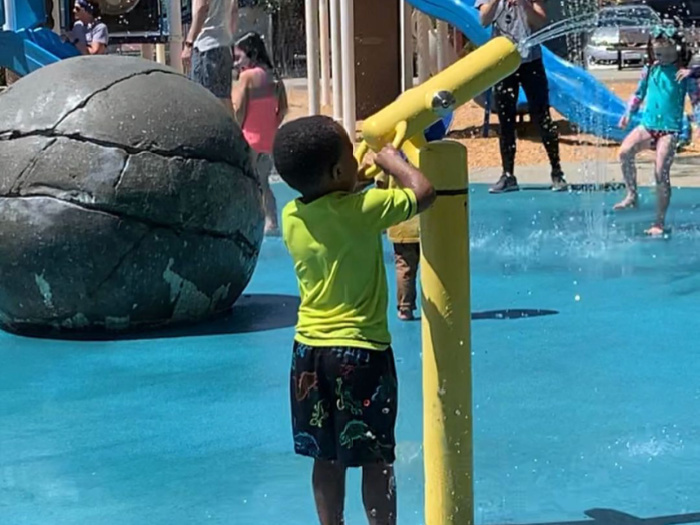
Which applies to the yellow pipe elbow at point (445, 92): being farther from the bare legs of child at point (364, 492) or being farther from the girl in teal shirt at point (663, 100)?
the girl in teal shirt at point (663, 100)

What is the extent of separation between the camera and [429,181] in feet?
11.7

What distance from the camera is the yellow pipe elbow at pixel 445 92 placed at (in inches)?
140

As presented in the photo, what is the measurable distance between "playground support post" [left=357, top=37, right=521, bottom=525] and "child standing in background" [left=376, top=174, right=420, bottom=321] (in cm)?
297

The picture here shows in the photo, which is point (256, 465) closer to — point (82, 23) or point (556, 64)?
point (556, 64)

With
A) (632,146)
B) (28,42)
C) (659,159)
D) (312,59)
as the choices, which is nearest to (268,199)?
(632,146)

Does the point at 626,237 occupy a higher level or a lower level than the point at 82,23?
lower

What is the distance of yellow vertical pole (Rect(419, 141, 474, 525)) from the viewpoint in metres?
3.59

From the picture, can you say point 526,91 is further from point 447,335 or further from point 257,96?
point 447,335

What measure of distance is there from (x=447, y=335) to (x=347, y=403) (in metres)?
0.35

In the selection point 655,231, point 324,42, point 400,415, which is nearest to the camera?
point 400,415

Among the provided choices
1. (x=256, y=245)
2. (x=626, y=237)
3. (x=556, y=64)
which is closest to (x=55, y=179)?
(x=256, y=245)

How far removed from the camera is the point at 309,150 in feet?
11.7

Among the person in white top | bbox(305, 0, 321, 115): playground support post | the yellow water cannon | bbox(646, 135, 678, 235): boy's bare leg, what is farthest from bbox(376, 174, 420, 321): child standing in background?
bbox(305, 0, 321, 115): playground support post

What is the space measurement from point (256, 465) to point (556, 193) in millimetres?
8194
